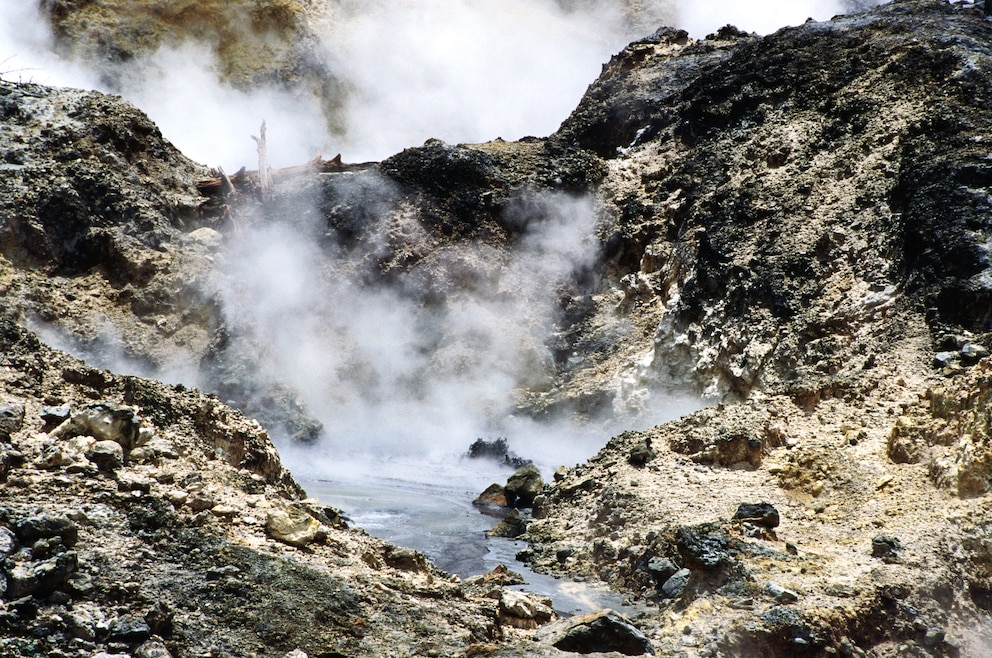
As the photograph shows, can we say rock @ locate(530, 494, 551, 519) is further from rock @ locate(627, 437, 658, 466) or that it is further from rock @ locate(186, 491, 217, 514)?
rock @ locate(186, 491, 217, 514)

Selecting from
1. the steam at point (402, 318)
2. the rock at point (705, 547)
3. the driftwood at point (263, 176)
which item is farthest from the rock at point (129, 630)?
the driftwood at point (263, 176)

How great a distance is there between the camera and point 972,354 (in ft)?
33.3

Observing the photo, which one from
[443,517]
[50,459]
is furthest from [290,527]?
[443,517]

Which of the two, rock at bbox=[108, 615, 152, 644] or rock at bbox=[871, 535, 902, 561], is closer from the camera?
rock at bbox=[108, 615, 152, 644]

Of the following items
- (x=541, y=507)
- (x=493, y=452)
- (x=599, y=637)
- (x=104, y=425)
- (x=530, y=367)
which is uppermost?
(x=530, y=367)

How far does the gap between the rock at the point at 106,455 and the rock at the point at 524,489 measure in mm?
7534

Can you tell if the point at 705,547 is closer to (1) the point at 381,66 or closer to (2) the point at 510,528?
(2) the point at 510,528

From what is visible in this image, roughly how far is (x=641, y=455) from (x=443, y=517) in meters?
2.79

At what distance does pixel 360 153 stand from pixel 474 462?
1882 centimetres

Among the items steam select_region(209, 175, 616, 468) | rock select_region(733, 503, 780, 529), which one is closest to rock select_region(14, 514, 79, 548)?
rock select_region(733, 503, 780, 529)

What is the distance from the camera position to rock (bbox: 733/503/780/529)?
839cm

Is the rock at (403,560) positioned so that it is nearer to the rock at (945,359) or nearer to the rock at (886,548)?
the rock at (886,548)

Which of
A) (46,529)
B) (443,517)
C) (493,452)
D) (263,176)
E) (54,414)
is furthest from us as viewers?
(263,176)

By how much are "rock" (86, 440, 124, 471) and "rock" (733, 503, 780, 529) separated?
5.59 meters
